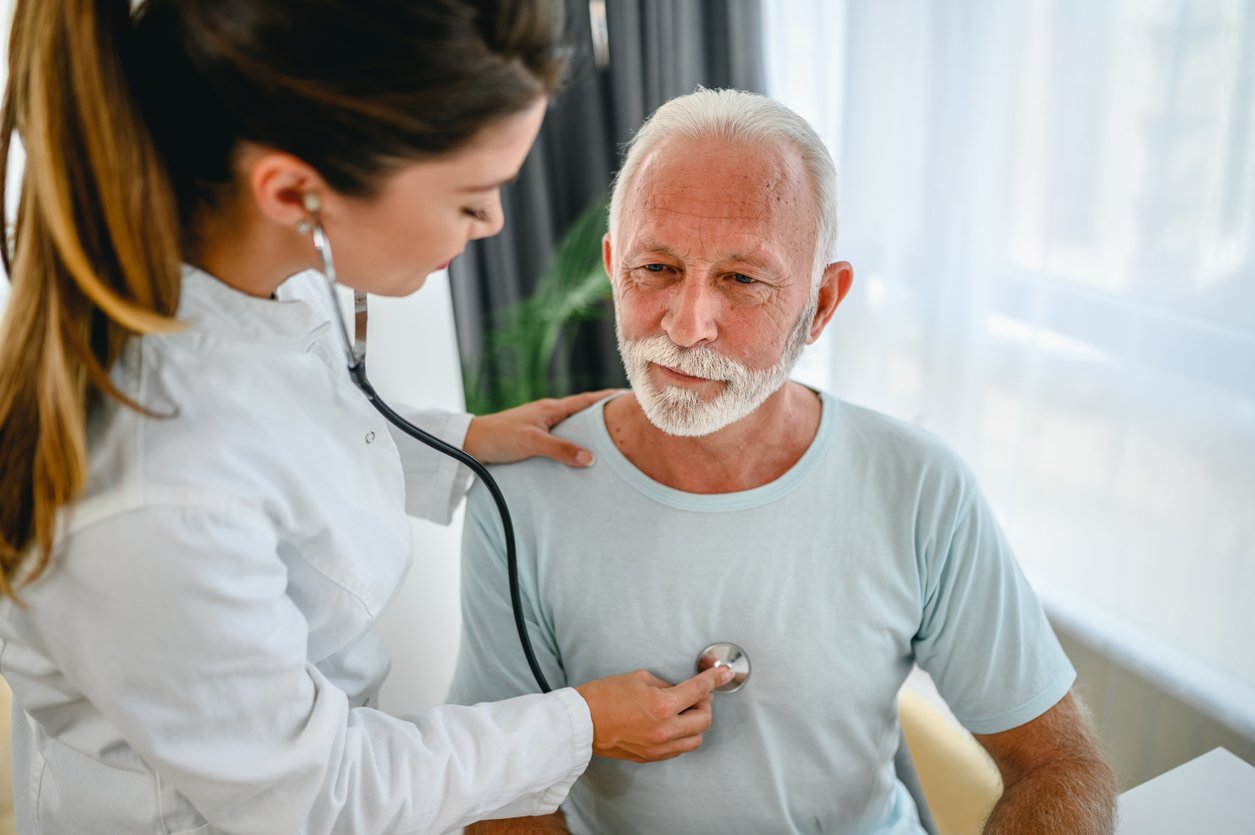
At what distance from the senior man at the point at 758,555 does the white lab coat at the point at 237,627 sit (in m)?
0.28

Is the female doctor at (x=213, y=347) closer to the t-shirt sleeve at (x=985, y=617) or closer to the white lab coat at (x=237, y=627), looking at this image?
the white lab coat at (x=237, y=627)

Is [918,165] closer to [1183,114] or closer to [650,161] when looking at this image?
[1183,114]

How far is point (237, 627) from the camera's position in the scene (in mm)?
769

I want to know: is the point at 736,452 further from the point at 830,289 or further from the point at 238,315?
the point at 238,315

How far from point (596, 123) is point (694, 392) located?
1.91 meters

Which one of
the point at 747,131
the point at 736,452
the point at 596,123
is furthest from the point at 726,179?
the point at 596,123

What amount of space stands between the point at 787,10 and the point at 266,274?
6.75ft

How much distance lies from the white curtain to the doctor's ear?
4.80 feet

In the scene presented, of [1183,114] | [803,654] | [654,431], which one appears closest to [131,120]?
[654,431]

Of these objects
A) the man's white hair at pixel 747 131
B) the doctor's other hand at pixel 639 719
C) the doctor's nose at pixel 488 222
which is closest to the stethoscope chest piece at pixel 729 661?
the doctor's other hand at pixel 639 719

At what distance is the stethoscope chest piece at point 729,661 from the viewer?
1.23 meters

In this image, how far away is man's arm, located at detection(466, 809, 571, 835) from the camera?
1216mm

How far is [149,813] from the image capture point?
90 cm

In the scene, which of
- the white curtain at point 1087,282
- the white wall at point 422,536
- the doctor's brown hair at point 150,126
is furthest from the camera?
the white wall at point 422,536
